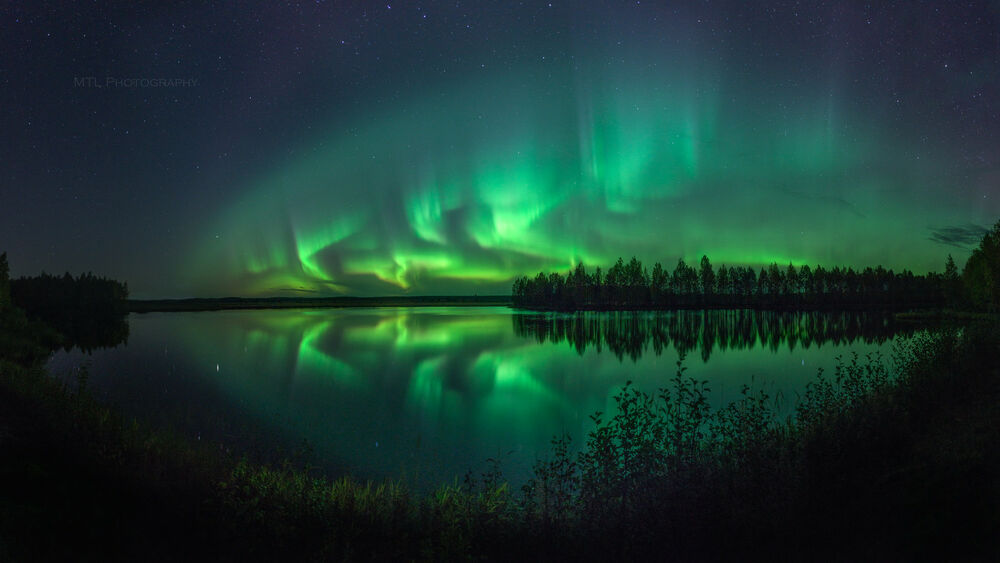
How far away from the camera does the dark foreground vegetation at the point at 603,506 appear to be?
650 centimetres

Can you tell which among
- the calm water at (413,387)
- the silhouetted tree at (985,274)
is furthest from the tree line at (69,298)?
the silhouetted tree at (985,274)

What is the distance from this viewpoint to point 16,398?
1495cm

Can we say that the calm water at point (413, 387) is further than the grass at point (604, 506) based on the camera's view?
Yes

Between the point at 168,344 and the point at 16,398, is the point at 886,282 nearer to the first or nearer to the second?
the point at 168,344

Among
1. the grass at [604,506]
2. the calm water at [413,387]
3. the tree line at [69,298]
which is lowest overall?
the calm water at [413,387]

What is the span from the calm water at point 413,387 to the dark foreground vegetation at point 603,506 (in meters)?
3.02

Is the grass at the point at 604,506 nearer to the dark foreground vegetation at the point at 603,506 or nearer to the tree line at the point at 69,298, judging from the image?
the dark foreground vegetation at the point at 603,506

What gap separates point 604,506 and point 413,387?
19040mm

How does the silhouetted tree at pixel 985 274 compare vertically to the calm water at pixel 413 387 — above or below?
above

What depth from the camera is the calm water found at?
1568 cm

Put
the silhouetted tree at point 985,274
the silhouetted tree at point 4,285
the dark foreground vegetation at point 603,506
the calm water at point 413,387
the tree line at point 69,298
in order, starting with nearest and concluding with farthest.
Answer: the dark foreground vegetation at point 603,506
the calm water at point 413,387
the silhouetted tree at point 4,285
the silhouetted tree at point 985,274
the tree line at point 69,298

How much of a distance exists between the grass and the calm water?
118 inches

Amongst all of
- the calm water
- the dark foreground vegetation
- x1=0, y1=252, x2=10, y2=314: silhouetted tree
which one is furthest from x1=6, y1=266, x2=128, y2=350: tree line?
the dark foreground vegetation

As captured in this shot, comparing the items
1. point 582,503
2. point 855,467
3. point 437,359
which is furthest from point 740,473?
point 437,359
